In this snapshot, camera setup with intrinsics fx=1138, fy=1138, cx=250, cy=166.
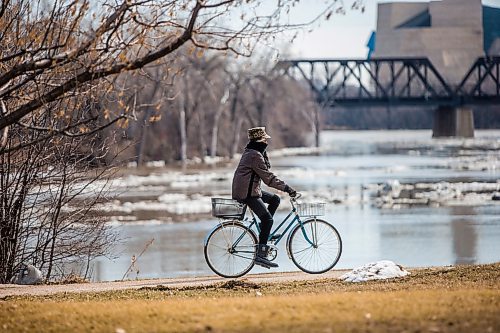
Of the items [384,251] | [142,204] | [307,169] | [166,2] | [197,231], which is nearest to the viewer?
[166,2]

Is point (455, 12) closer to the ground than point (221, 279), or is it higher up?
higher up

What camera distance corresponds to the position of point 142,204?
4144cm

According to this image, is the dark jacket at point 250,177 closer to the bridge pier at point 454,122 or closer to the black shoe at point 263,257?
the black shoe at point 263,257

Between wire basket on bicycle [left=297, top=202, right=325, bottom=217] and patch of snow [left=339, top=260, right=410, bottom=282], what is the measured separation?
909 mm

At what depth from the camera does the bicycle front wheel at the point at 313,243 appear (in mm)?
15055

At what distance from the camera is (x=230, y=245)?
14.8 meters

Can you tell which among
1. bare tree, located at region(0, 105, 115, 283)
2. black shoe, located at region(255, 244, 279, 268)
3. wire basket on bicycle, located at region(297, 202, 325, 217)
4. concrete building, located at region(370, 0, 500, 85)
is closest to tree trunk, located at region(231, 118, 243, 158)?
concrete building, located at region(370, 0, 500, 85)

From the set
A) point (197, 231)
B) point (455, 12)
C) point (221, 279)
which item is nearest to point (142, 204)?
point (197, 231)

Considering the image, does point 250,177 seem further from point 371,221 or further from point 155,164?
point 155,164

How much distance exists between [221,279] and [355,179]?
3829cm

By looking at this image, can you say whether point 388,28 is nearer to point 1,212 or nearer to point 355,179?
point 355,179

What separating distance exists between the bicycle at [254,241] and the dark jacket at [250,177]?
20 cm

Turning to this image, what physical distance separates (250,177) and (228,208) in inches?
20.4

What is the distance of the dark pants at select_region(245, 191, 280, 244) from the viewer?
47.3 feet
